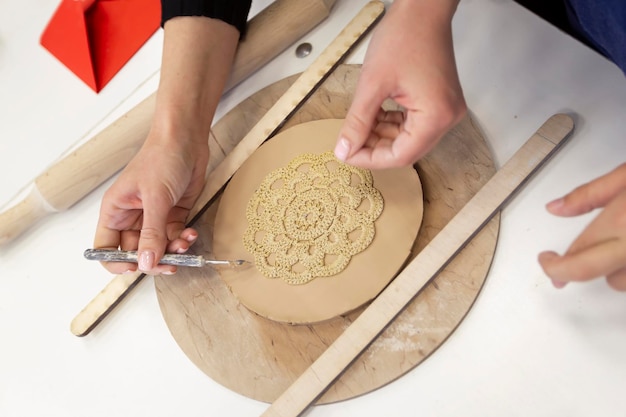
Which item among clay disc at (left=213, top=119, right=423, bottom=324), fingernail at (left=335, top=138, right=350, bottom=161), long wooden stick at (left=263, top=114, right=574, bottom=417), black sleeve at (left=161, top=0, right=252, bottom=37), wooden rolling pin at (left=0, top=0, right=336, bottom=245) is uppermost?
black sleeve at (left=161, top=0, right=252, bottom=37)

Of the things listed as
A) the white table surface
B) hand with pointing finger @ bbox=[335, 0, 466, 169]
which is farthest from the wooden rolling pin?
hand with pointing finger @ bbox=[335, 0, 466, 169]

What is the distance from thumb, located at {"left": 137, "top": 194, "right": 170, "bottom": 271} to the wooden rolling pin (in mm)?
175

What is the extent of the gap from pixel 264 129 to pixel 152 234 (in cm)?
24

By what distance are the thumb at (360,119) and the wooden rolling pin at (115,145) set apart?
32 centimetres

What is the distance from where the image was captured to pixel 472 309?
2.35 feet

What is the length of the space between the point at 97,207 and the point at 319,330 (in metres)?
0.46

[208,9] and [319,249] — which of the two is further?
[208,9]

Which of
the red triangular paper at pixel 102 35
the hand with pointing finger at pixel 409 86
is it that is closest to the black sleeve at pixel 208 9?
the red triangular paper at pixel 102 35

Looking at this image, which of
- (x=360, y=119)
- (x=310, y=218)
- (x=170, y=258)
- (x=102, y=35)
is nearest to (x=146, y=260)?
(x=170, y=258)

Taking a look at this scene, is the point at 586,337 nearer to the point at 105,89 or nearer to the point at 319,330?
the point at 319,330

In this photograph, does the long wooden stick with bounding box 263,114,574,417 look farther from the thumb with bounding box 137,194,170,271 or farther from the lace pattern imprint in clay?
the thumb with bounding box 137,194,170,271

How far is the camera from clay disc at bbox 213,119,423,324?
0.74 m

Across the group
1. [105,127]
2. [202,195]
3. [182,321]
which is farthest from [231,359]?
[105,127]

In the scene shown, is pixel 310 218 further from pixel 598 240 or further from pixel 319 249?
pixel 598 240
